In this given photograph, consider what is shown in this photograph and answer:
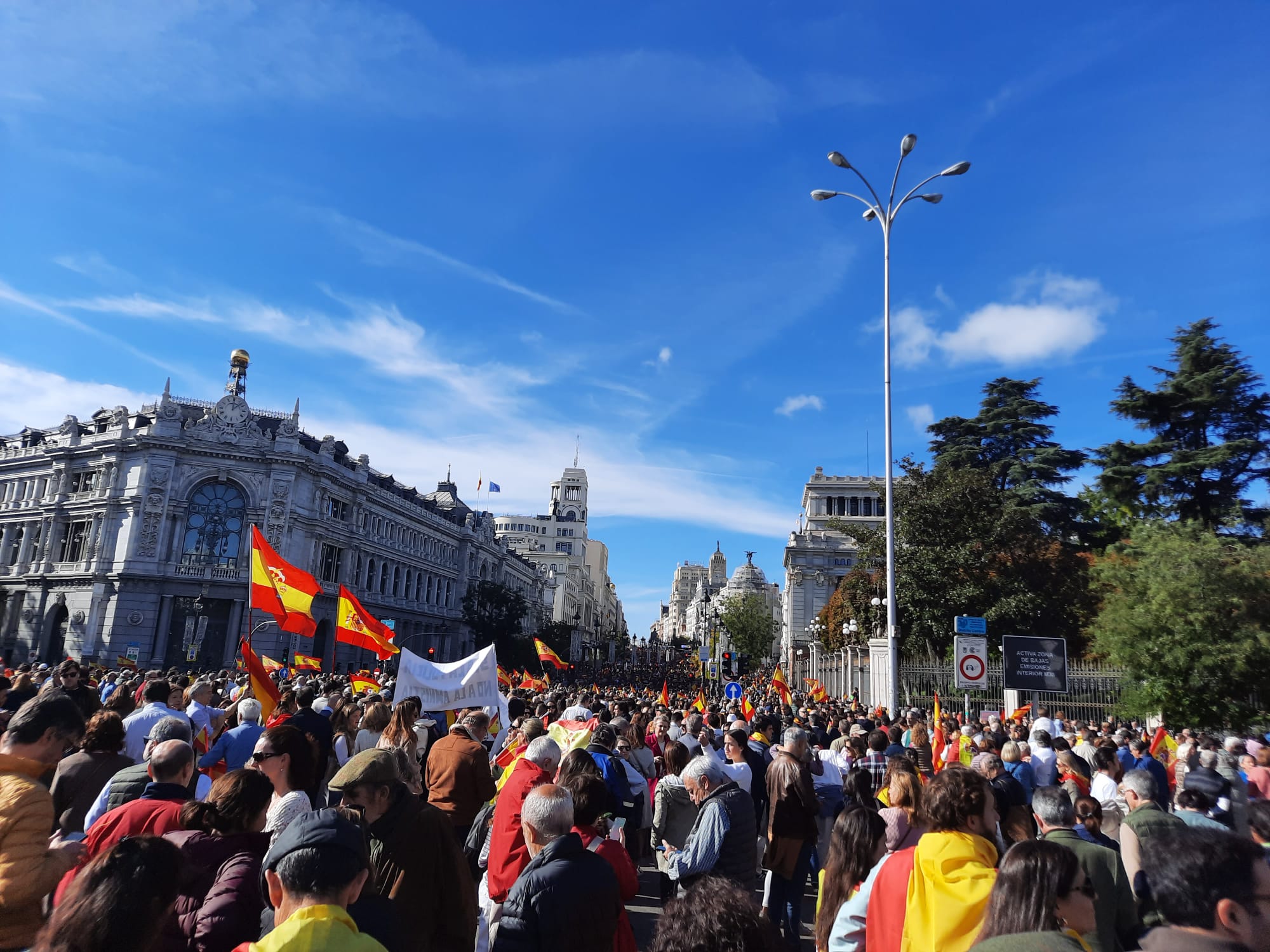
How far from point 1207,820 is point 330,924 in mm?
5771

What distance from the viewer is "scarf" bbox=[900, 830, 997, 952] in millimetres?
3461

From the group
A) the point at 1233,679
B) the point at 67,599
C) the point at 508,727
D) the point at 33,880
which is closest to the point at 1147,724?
the point at 1233,679

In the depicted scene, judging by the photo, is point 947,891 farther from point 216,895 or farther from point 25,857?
point 25,857

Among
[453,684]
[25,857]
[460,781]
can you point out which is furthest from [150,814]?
[453,684]

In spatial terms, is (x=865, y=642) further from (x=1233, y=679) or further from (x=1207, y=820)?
(x=1207, y=820)

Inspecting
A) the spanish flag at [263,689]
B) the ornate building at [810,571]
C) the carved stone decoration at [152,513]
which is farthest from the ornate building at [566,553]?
the spanish flag at [263,689]

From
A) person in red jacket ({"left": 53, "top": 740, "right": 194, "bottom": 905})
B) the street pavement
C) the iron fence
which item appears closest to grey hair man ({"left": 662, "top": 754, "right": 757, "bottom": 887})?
the street pavement

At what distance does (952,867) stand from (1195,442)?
3997 centimetres

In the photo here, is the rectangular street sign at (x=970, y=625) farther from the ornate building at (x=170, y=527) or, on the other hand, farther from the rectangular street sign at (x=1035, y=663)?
the ornate building at (x=170, y=527)

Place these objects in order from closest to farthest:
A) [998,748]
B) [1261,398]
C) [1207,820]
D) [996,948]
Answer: [996,948], [1207,820], [998,748], [1261,398]

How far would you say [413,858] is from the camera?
4.19 m

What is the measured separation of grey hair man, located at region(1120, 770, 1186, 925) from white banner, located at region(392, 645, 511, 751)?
6985mm

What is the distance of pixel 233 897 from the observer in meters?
3.24

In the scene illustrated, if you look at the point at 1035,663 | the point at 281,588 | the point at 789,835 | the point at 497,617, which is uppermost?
the point at 497,617
